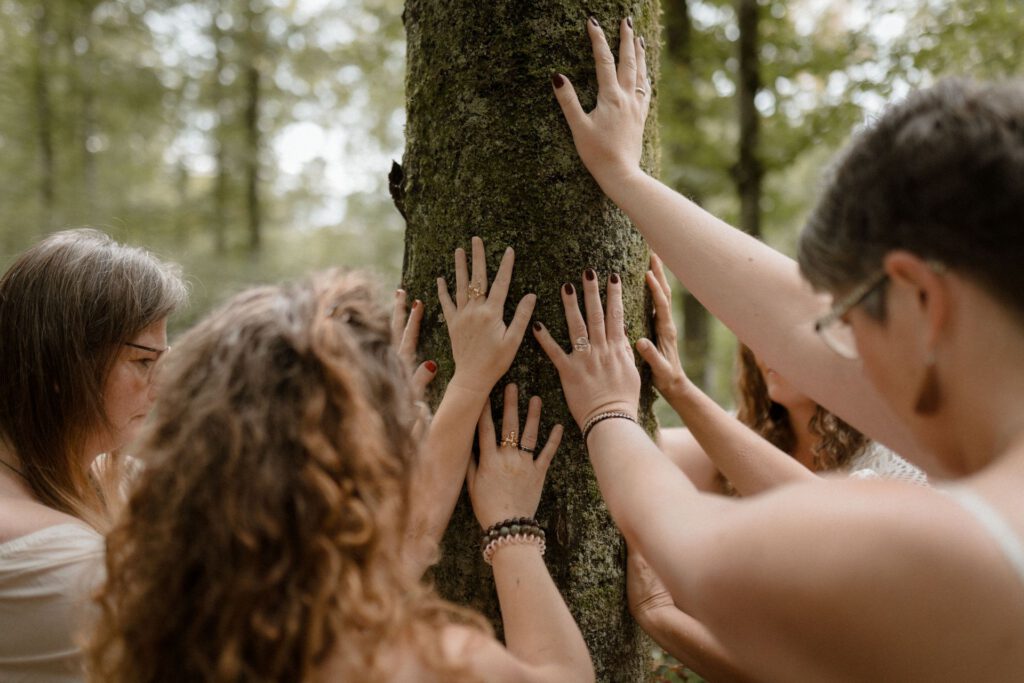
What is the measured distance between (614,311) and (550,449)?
43 cm

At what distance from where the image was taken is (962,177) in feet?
3.89

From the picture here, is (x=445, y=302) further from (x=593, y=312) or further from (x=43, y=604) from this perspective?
(x=43, y=604)

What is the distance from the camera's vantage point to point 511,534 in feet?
6.32

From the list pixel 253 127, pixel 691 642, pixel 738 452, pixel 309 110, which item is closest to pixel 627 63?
pixel 738 452

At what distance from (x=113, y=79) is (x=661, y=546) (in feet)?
44.2

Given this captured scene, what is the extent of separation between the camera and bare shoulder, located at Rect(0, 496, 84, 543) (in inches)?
74.8

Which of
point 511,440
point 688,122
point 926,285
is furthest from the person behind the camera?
point 688,122

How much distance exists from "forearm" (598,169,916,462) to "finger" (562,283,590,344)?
0.26 metres

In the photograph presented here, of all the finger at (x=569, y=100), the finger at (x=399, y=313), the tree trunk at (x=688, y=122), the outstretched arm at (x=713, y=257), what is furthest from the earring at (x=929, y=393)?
the tree trunk at (x=688, y=122)

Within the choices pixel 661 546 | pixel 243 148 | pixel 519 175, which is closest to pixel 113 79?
pixel 243 148

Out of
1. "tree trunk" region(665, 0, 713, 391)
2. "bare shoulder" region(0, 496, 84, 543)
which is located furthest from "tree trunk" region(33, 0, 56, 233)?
"bare shoulder" region(0, 496, 84, 543)

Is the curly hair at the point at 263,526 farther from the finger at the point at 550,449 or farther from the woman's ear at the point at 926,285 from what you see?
the woman's ear at the point at 926,285

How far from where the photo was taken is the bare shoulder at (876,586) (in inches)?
42.9

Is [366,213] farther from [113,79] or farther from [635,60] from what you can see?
[635,60]
